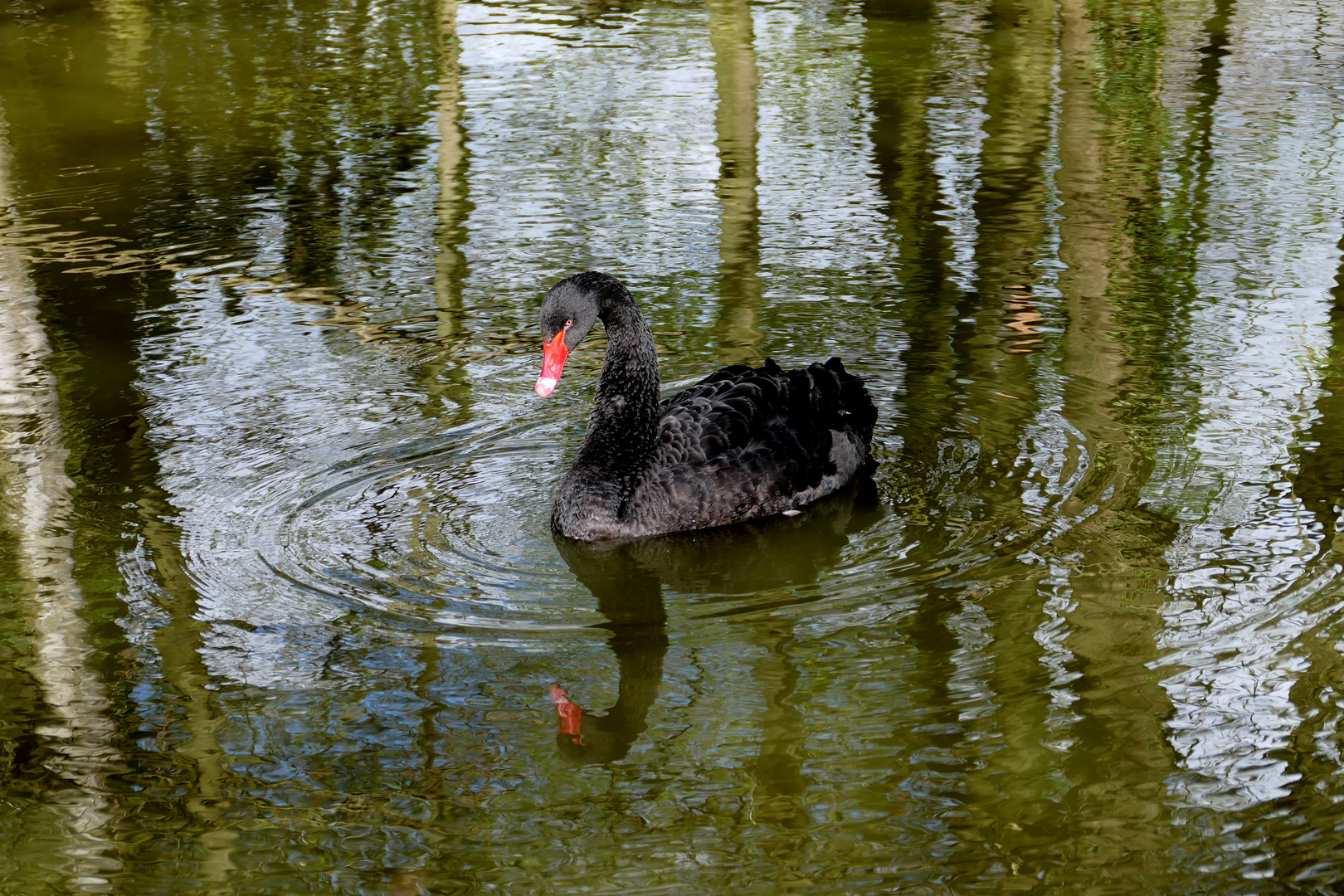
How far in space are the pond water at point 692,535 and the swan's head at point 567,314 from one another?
703 mm

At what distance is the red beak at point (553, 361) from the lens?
5938mm

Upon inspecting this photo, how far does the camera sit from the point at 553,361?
6098 mm

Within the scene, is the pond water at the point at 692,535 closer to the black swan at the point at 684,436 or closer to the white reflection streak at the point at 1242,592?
the white reflection streak at the point at 1242,592

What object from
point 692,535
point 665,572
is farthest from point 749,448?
point 665,572

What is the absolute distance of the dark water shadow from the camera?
4812 mm

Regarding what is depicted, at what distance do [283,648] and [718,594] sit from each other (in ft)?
5.16

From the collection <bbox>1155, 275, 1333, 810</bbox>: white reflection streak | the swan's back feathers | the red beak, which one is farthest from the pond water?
the red beak

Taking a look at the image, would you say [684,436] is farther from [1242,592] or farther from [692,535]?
[1242,592]

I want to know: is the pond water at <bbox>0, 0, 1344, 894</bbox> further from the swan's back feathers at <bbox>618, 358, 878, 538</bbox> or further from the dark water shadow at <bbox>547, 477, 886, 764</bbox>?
the swan's back feathers at <bbox>618, 358, 878, 538</bbox>

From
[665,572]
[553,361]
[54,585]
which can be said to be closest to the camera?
[54,585]

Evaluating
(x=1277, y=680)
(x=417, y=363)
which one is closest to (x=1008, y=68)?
(x=417, y=363)

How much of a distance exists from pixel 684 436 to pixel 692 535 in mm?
428

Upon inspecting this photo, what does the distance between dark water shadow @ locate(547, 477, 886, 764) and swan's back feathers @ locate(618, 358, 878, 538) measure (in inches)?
3.1

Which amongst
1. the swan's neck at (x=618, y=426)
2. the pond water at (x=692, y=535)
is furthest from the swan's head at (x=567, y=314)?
the pond water at (x=692, y=535)
